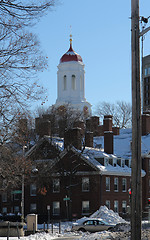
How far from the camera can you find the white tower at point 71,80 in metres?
125

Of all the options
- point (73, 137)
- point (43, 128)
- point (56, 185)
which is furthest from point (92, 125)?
point (56, 185)

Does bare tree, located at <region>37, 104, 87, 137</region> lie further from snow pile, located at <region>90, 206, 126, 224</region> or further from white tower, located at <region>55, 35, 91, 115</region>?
white tower, located at <region>55, 35, 91, 115</region>

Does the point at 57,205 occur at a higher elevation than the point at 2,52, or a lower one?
lower

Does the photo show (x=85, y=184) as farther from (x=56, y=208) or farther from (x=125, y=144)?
(x=125, y=144)

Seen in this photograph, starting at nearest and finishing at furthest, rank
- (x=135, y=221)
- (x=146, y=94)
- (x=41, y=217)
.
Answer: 1. (x=135, y=221)
2. (x=41, y=217)
3. (x=146, y=94)

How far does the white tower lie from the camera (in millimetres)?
125250

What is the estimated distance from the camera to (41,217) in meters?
55.7

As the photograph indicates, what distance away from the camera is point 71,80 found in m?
126

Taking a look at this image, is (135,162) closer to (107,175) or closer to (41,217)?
(41,217)

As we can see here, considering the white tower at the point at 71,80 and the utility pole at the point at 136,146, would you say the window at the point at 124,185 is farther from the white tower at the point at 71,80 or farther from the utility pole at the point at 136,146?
the white tower at the point at 71,80

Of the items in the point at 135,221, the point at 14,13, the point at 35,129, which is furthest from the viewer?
the point at 35,129

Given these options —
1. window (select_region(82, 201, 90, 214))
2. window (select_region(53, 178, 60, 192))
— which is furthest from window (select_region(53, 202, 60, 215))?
window (select_region(82, 201, 90, 214))

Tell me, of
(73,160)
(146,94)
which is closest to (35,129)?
(73,160)

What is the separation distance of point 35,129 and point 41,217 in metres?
14.9
